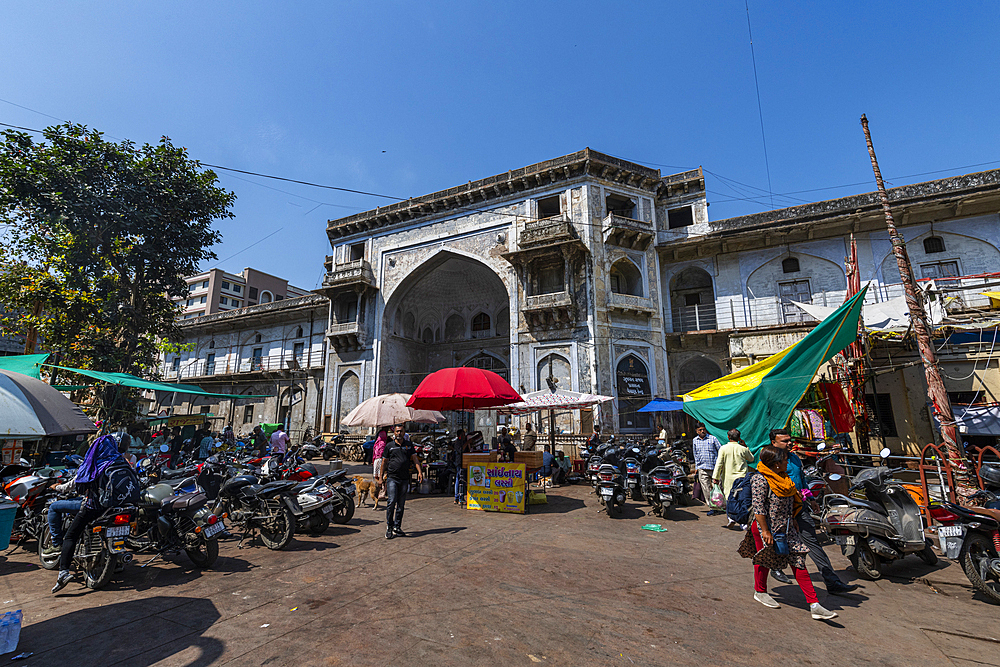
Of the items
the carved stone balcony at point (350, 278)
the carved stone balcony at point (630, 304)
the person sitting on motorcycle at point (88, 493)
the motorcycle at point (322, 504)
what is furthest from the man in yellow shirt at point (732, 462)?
the carved stone balcony at point (350, 278)

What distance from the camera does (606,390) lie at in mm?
16828

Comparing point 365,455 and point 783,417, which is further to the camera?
point 365,455

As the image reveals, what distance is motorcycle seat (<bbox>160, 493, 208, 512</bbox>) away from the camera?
5.00m

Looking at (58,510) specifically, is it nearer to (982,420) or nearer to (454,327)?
(982,420)

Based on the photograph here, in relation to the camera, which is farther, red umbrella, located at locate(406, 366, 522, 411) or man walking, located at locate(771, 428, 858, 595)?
red umbrella, located at locate(406, 366, 522, 411)

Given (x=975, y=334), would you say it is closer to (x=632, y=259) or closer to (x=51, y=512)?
(x=632, y=259)

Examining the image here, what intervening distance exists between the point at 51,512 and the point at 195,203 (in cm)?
1607

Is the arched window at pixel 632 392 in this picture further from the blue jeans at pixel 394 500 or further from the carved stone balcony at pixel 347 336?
the carved stone balcony at pixel 347 336

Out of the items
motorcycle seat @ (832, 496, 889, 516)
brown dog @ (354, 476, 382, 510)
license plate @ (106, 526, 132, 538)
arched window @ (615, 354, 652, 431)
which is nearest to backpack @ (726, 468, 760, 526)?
motorcycle seat @ (832, 496, 889, 516)

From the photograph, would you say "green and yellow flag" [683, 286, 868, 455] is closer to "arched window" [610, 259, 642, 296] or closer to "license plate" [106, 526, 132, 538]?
"license plate" [106, 526, 132, 538]

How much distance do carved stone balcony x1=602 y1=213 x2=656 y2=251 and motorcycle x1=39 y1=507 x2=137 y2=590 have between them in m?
17.0

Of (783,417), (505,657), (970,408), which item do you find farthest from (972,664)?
(970,408)

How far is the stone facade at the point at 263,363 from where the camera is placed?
25234 mm

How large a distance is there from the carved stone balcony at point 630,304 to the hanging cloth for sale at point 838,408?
791 cm
